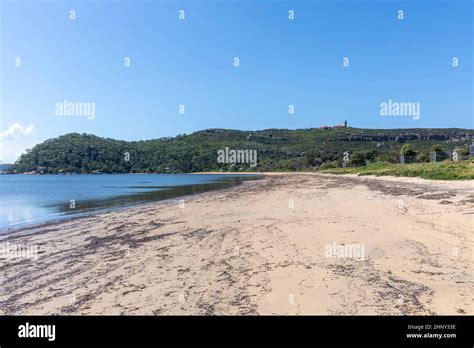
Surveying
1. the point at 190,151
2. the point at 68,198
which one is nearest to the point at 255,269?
the point at 68,198

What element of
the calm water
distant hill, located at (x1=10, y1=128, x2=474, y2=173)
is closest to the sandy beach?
the calm water

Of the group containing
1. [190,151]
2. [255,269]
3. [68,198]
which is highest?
[190,151]

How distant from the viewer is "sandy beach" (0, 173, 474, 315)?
5.42m

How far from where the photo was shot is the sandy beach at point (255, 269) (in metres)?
5.42

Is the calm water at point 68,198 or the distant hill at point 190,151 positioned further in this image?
the distant hill at point 190,151

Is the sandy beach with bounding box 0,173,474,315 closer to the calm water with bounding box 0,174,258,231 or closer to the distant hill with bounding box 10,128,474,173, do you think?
the calm water with bounding box 0,174,258,231

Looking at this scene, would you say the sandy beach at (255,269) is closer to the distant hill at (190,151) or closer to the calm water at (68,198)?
the calm water at (68,198)

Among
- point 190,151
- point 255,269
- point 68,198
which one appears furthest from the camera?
point 190,151

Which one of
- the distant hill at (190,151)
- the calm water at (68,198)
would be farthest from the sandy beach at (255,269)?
the distant hill at (190,151)

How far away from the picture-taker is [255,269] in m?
7.27

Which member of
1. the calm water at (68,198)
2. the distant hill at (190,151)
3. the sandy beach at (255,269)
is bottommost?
the calm water at (68,198)

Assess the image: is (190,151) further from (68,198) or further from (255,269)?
(255,269)
